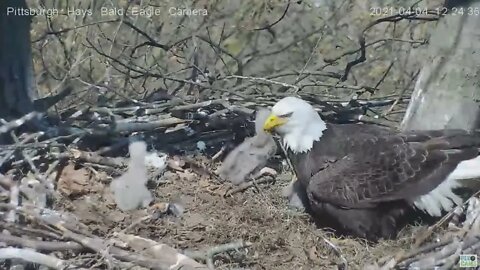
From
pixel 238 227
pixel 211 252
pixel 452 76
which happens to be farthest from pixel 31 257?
pixel 452 76

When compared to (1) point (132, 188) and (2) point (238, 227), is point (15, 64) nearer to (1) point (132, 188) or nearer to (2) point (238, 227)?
(1) point (132, 188)

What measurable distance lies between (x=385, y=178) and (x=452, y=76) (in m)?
0.65

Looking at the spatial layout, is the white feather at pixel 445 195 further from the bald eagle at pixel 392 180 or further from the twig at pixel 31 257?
the twig at pixel 31 257

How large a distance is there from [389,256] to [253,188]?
3.55 ft

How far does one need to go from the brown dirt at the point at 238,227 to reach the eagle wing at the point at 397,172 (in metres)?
0.22

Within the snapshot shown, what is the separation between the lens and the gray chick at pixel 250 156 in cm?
466

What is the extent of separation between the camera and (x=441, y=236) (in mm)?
3869

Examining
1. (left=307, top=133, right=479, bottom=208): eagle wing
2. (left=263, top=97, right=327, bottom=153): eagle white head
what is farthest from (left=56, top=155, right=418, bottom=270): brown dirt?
(left=263, top=97, right=327, bottom=153): eagle white head

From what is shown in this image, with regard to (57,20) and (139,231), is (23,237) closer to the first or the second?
(139,231)

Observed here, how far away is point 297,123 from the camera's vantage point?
450cm

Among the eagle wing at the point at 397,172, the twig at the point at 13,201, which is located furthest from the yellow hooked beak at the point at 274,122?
the twig at the point at 13,201

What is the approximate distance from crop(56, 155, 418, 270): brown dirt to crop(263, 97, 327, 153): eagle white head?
33 cm

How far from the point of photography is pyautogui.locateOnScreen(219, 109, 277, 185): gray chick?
15.3ft

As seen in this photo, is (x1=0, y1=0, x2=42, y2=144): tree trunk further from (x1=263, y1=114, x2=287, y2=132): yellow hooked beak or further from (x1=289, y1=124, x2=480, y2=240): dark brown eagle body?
(x1=289, y1=124, x2=480, y2=240): dark brown eagle body
